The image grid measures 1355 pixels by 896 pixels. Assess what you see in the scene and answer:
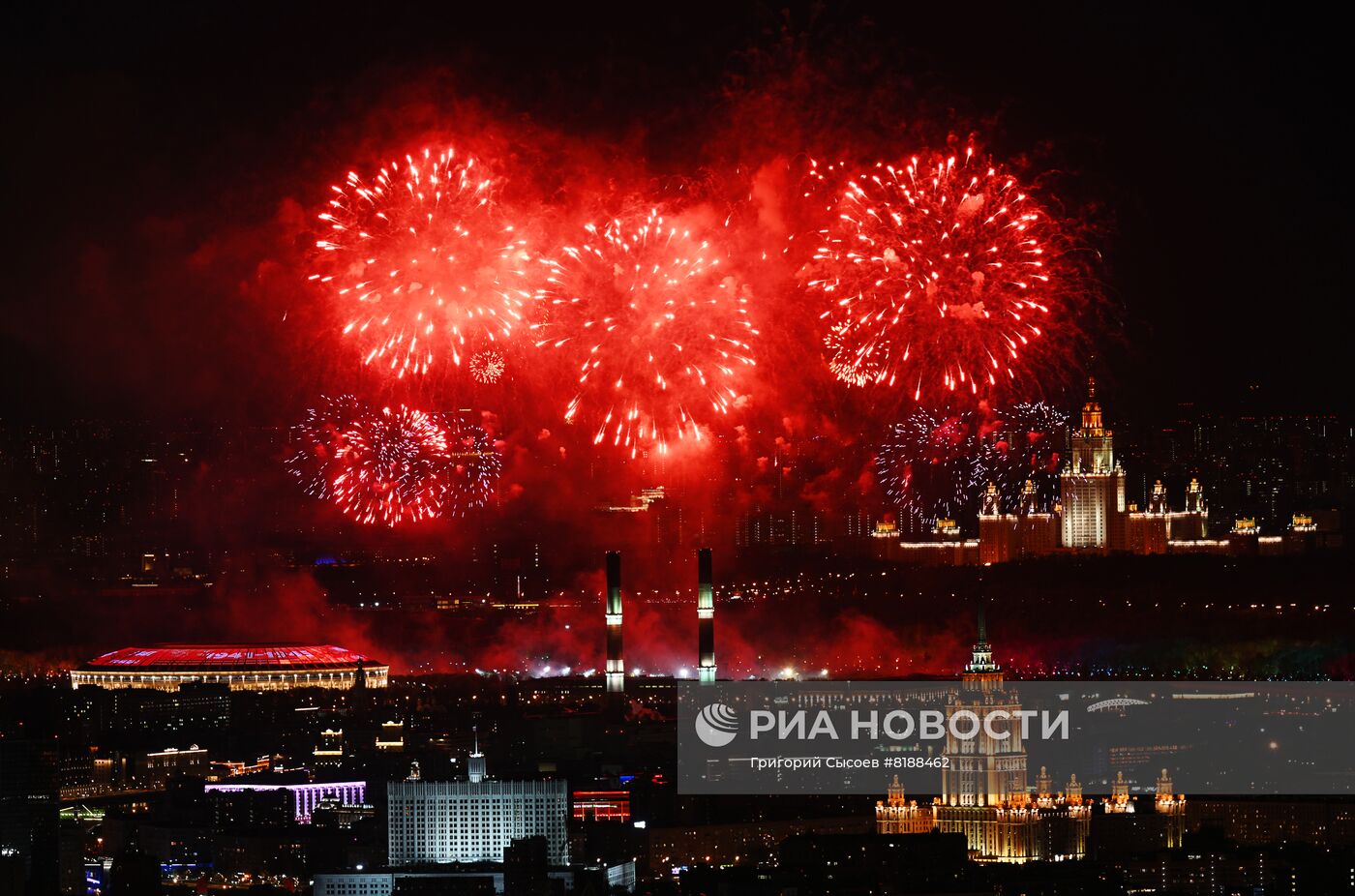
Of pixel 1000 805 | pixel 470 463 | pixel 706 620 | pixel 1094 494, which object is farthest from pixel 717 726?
pixel 1094 494

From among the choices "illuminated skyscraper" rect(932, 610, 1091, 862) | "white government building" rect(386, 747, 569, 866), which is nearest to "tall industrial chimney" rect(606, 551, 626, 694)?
"illuminated skyscraper" rect(932, 610, 1091, 862)

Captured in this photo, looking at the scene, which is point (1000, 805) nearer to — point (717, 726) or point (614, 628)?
point (717, 726)

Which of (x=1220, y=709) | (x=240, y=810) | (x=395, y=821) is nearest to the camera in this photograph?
Result: (x=395, y=821)

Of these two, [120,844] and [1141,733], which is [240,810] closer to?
[120,844]

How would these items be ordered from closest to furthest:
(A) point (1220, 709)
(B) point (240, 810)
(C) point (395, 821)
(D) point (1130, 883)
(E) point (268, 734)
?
1. (D) point (1130, 883)
2. (C) point (395, 821)
3. (B) point (240, 810)
4. (A) point (1220, 709)
5. (E) point (268, 734)

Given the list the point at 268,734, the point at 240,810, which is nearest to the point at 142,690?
the point at 268,734

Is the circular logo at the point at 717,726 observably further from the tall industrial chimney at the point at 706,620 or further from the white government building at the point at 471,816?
the white government building at the point at 471,816

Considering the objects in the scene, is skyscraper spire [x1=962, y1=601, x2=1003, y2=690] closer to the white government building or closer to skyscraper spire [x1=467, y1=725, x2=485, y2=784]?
the white government building
